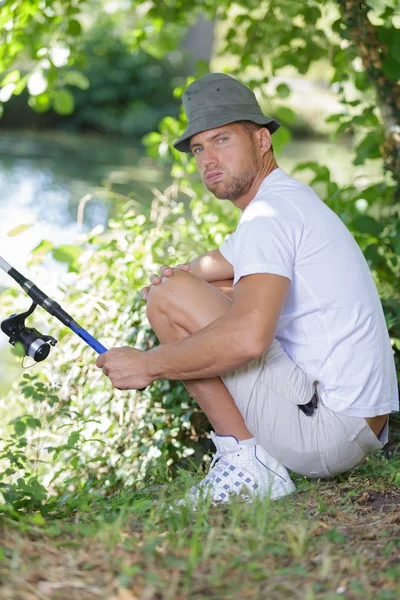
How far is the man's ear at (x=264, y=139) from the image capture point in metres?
2.94

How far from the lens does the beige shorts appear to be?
262cm

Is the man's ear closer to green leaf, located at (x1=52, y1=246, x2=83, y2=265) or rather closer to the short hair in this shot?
the short hair

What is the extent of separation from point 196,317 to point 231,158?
0.62m

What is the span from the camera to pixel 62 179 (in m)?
12.2

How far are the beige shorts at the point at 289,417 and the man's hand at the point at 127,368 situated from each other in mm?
266

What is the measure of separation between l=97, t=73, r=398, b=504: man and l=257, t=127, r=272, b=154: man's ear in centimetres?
21

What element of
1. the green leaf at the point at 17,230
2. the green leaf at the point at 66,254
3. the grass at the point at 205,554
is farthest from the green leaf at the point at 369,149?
the grass at the point at 205,554

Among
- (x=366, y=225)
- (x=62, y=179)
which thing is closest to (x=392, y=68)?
(x=366, y=225)

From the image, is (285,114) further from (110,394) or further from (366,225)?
(110,394)

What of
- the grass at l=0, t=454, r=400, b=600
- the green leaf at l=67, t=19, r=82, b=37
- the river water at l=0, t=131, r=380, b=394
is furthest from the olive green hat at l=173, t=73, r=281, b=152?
the green leaf at l=67, t=19, r=82, b=37

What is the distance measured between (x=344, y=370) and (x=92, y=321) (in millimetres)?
1846

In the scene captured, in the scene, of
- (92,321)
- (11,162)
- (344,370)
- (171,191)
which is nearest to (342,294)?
(344,370)

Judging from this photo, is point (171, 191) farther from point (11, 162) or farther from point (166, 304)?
point (11, 162)

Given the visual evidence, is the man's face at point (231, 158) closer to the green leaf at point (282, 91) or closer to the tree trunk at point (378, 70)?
the tree trunk at point (378, 70)
